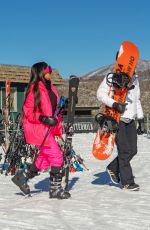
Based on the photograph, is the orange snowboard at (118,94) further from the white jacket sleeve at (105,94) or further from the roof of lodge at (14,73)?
the roof of lodge at (14,73)

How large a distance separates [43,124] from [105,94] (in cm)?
122

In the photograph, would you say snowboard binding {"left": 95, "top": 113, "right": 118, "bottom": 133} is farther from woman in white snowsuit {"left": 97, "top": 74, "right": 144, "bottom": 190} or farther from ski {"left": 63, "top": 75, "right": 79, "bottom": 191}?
ski {"left": 63, "top": 75, "right": 79, "bottom": 191}

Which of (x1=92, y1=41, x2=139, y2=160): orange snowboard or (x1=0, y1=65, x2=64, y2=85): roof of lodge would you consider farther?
(x1=0, y1=65, x2=64, y2=85): roof of lodge

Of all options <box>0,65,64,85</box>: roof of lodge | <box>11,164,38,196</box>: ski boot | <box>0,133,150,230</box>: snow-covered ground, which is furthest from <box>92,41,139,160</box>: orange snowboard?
<box>0,65,64,85</box>: roof of lodge

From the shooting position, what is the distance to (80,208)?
18.7 feet

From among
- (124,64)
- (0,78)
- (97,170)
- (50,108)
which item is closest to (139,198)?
(50,108)

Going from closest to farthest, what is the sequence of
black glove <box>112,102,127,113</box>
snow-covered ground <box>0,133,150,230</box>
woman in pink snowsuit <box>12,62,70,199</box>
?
snow-covered ground <box>0,133,150,230</box> < woman in pink snowsuit <box>12,62,70,199</box> < black glove <box>112,102,127,113</box>

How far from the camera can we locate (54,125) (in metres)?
6.19

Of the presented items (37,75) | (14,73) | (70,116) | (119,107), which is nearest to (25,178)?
(70,116)

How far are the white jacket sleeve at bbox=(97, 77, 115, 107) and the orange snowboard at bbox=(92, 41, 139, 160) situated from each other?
10cm

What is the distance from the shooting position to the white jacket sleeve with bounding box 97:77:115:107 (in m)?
6.95

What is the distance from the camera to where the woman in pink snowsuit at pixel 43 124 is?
6270 mm

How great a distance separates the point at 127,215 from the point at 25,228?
1.25 meters

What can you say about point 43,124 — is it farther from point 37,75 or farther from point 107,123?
point 107,123
